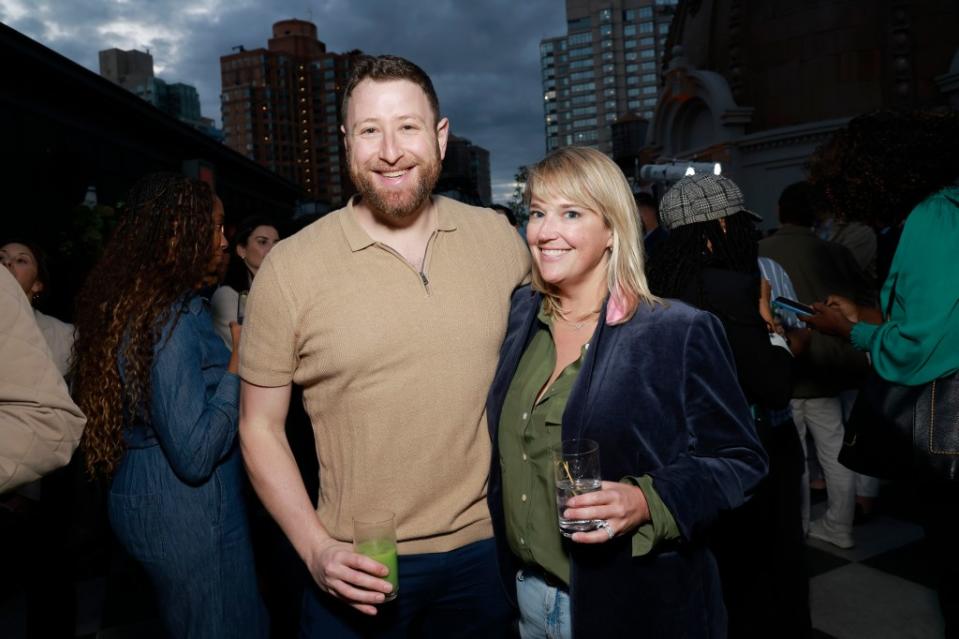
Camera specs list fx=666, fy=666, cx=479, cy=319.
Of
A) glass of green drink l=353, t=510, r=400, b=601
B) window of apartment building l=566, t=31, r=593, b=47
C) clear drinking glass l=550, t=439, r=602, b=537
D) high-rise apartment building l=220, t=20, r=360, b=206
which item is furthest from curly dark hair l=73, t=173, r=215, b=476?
window of apartment building l=566, t=31, r=593, b=47

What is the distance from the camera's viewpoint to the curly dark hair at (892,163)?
2.50 m

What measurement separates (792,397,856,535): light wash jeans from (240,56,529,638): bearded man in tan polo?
3.03m

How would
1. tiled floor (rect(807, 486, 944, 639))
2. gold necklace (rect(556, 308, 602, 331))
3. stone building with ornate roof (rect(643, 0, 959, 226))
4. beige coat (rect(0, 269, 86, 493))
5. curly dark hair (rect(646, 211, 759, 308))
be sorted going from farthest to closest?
stone building with ornate roof (rect(643, 0, 959, 226)) → tiled floor (rect(807, 486, 944, 639)) → curly dark hair (rect(646, 211, 759, 308)) → gold necklace (rect(556, 308, 602, 331)) → beige coat (rect(0, 269, 86, 493))

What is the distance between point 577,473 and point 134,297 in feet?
5.44

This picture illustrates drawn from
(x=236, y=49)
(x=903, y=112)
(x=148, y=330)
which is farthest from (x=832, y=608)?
(x=236, y=49)

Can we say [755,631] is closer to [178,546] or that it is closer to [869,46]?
[178,546]

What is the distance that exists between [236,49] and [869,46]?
139768 mm

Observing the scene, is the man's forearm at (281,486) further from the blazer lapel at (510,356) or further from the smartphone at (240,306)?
the smartphone at (240,306)

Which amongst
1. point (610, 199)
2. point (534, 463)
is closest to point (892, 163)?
point (610, 199)

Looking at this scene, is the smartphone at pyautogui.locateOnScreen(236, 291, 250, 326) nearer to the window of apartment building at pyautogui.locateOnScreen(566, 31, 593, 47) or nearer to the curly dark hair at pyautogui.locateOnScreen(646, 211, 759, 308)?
the curly dark hair at pyautogui.locateOnScreen(646, 211, 759, 308)

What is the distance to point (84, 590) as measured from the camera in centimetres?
421

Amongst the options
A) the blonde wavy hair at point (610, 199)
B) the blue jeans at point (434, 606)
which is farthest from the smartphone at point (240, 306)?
the blonde wavy hair at point (610, 199)

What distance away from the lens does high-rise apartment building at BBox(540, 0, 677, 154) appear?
142250 millimetres

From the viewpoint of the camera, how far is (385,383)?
189 centimetres
